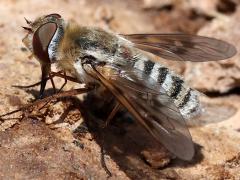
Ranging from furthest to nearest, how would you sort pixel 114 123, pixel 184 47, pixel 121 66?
1. pixel 184 47
2. pixel 114 123
3. pixel 121 66

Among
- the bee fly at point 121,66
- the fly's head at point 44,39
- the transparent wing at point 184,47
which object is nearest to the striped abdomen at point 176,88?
the bee fly at point 121,66

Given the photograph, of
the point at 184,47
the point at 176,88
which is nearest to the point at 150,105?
the point at 176,88

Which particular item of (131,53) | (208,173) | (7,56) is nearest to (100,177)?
(208,173)

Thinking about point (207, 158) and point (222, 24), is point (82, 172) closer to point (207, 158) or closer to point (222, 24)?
point (207, 158)

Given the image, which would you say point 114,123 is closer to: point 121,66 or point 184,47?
point 121,66

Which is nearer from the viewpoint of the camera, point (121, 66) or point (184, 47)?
point (121, 66)

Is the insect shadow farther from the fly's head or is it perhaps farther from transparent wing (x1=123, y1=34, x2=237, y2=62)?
transparent wing (x1=123, y1=34, x2=237, y2=62)
